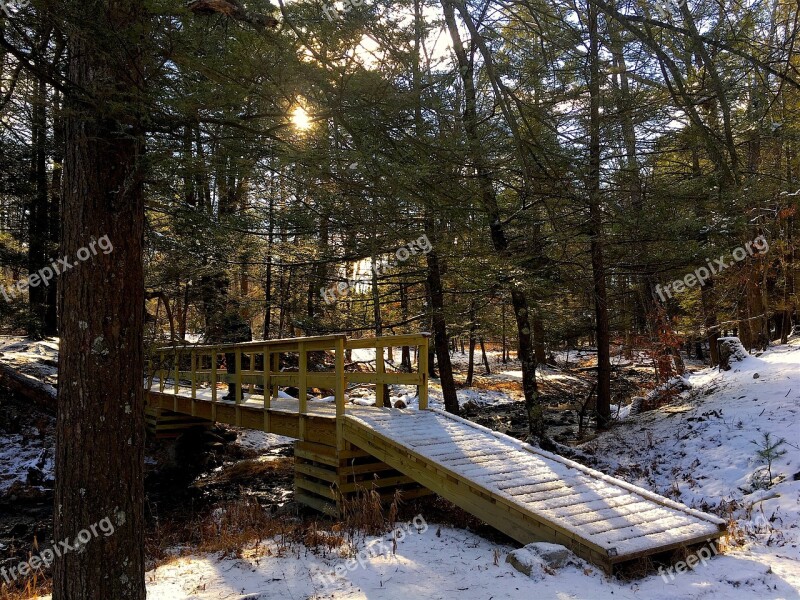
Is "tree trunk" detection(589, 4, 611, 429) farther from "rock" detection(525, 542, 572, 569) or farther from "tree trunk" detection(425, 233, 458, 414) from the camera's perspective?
"rock" detection(525, 542, 572, 569)

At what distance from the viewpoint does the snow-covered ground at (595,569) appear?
4273 millimetres

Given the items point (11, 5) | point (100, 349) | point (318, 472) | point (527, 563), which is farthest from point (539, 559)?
point (11, 5)

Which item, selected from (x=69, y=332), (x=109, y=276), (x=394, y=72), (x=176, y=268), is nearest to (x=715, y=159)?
(x=394, y=72)

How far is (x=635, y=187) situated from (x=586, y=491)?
6.08 meters

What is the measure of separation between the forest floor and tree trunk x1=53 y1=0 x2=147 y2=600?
1174mm

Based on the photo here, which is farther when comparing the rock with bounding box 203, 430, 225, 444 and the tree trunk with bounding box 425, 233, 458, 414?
the rock with bounding box 203, 430, 225, 444

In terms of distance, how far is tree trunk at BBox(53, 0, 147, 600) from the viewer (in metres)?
3.50

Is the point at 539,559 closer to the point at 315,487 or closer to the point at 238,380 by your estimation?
the point at 315,487

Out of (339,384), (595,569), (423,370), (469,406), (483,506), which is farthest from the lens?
(469,406)

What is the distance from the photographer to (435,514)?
6992 millimetres

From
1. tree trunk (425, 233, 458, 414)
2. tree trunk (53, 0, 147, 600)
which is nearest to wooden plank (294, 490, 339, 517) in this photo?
tree trunk (53, 0, 147, 600)

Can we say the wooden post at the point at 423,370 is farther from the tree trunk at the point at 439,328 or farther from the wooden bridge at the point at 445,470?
the tree trunk at the point at 439,328

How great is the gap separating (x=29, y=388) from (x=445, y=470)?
36.8 feet

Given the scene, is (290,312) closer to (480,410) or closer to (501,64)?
(480,410)
